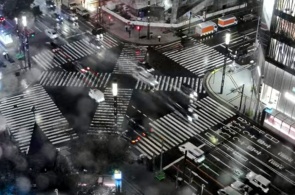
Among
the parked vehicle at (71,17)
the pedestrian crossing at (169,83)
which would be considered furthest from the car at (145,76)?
the parked vehicle at (71,17)

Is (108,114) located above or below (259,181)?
above

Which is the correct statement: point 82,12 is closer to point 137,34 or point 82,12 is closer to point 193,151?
point 137,34

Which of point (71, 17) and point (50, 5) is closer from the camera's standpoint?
point (71, 17)

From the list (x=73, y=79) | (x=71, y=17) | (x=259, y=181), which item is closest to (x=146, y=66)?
(x=73, y=79)

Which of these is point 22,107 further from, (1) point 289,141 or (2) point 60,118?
(1) point 289,141

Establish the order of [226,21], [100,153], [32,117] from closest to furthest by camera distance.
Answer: [100,153] → [32,117] → [226,21]

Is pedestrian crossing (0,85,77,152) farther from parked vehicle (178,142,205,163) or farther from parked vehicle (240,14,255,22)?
parked vehicle (240,14,255,22)

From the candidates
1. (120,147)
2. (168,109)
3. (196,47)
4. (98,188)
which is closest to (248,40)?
(196,47)

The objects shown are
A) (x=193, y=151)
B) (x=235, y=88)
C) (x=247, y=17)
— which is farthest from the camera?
(x=247, y=17)
